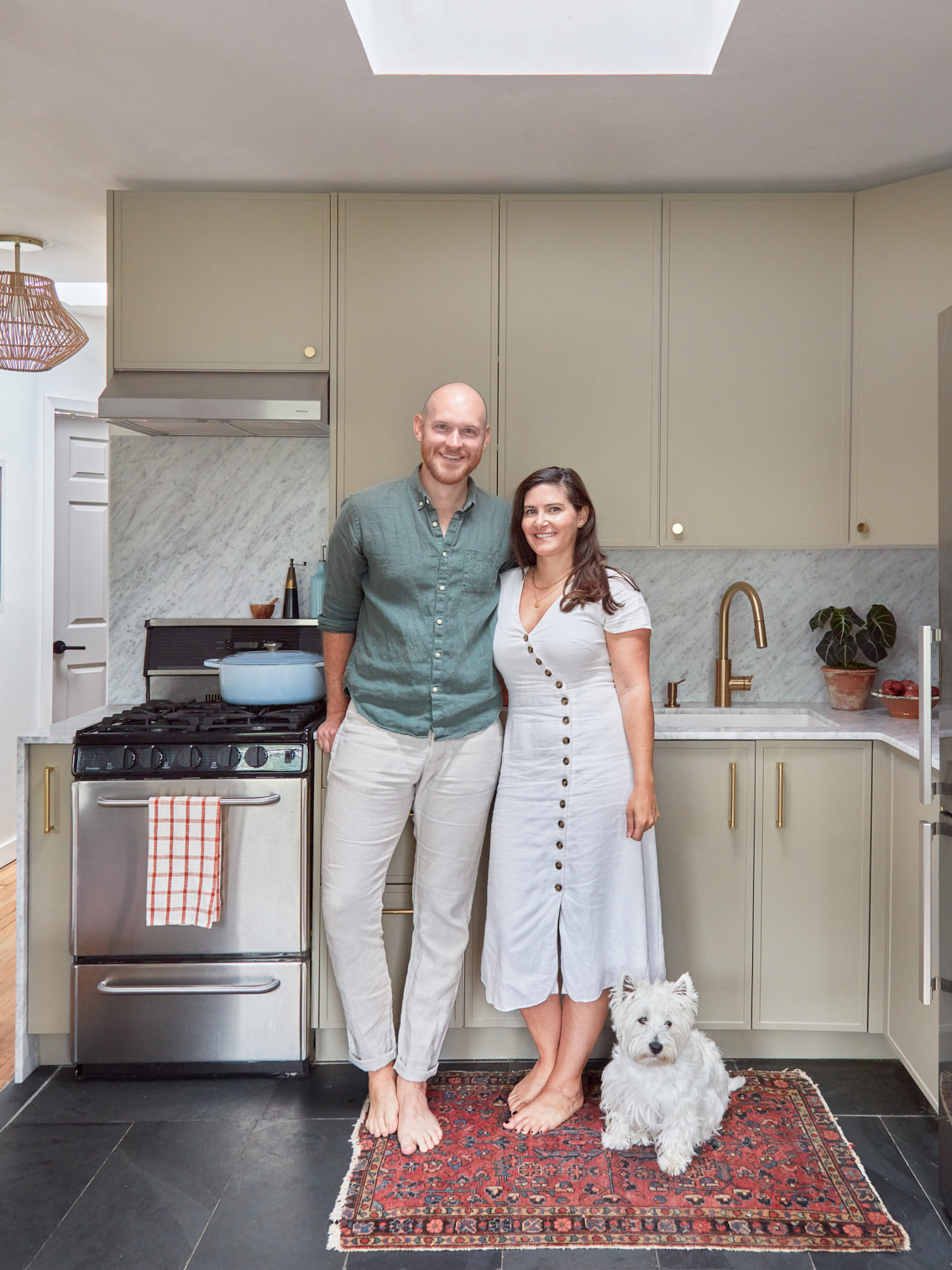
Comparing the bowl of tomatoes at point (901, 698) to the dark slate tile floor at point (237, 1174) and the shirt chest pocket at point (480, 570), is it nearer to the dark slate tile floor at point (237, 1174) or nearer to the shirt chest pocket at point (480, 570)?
the dark slate tile floor at point (237, 1174)

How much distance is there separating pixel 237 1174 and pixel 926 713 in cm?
176

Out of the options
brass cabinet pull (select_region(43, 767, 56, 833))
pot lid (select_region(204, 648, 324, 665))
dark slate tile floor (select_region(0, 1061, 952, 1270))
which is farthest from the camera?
pot lid (select_region(204, 648, 324, 665))

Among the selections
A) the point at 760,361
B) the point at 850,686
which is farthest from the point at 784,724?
the point at 760,361

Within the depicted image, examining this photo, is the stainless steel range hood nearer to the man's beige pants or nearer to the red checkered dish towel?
the man's beige pants

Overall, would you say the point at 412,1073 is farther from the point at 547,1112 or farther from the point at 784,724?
the point at 784,724

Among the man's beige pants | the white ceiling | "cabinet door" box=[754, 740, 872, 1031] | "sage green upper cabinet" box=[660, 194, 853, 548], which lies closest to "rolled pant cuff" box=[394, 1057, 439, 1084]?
the man's beige pants

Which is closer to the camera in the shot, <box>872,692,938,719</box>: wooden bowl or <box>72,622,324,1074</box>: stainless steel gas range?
<box>72,622,324,1074</box>: stainless steel gas range

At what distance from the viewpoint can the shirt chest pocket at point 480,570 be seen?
7.50ft

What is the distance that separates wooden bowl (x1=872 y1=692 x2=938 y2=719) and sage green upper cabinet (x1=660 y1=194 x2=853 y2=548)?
483 millimetres

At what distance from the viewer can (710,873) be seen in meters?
2.55

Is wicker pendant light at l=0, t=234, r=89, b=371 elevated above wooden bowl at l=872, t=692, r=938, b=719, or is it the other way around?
wicker pendant light at l=0, t=234, r=89, b=371

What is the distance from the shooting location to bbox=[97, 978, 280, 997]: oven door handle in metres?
2.46

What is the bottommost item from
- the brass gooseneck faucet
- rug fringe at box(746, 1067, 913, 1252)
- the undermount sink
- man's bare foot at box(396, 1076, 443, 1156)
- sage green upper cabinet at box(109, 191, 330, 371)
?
rug fringe at box(746, 1067, 913, 1252)

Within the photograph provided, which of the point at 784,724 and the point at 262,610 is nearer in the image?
the point at 784,724
